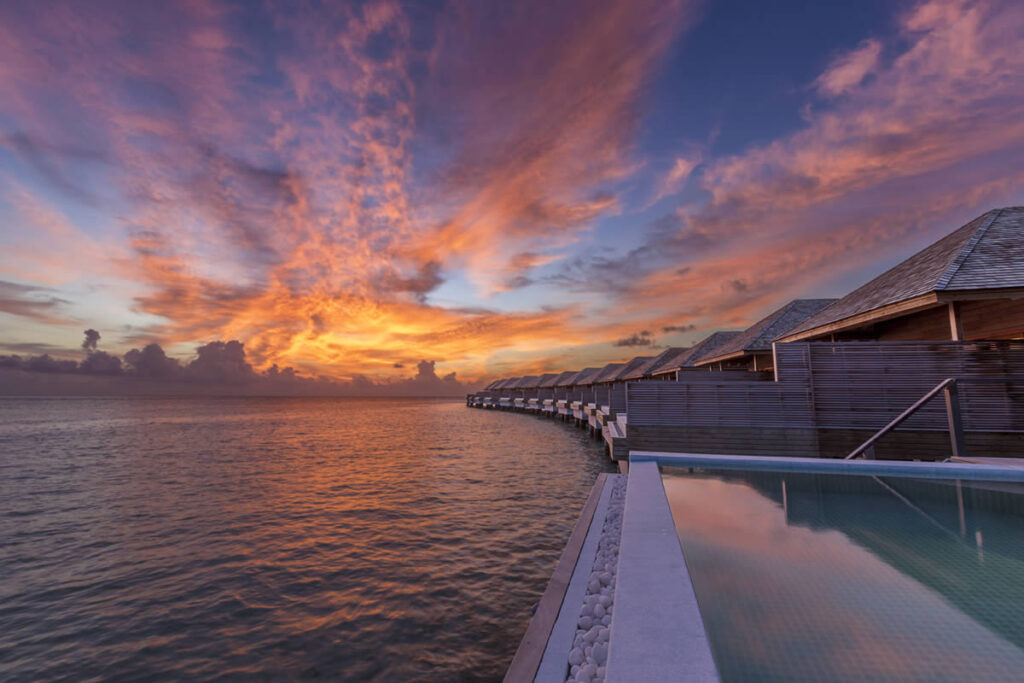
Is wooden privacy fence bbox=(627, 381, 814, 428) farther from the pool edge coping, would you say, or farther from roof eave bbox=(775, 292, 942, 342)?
the pool edge coping

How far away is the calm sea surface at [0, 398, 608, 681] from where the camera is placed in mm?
4676

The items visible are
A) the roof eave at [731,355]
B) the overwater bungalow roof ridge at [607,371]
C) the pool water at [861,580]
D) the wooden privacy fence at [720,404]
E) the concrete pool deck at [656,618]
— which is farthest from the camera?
the overwater bungalow roof ridge at [607,371]

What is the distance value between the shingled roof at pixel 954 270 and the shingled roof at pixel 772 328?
3.54m

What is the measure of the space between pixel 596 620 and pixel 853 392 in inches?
388

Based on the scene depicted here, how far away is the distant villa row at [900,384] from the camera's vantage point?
8.76 m

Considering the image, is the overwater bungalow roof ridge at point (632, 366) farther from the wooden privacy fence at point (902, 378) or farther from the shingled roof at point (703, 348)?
the wooden privacy fence at point (902, 378)

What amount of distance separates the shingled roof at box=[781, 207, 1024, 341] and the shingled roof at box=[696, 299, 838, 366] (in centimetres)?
354

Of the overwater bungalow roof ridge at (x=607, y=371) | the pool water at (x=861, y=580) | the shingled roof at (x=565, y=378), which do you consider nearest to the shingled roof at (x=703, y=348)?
the overwater bungalow roof ridge at (x=607, y=371)

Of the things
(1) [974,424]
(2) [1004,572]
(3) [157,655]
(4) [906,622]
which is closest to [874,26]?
(1) [974,424]

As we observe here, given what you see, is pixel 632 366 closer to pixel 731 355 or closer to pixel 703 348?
pixel 703 348

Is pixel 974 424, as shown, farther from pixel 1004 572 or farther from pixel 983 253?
pixel 1004 572

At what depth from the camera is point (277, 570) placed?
6.92 m

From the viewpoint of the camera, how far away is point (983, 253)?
9.73 metres

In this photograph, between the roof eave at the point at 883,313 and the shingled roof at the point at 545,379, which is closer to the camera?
the roof eave at the point at 883,313
